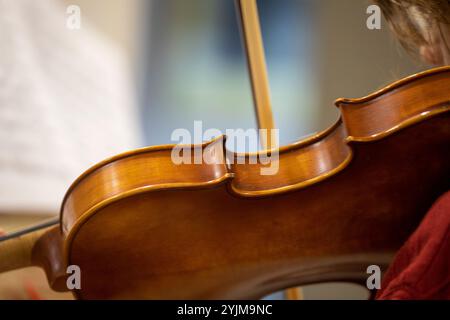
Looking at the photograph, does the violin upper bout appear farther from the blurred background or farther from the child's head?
the blurred background

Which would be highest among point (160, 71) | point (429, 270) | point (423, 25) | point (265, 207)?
point (160, 71)

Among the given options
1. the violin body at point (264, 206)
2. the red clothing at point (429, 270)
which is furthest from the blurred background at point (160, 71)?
the red clothing at point (429, 270)

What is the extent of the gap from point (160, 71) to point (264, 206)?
909 mm

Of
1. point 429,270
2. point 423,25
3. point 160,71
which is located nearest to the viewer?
point 429,270

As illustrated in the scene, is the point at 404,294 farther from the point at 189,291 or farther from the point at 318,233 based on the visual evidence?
the point at 189,291

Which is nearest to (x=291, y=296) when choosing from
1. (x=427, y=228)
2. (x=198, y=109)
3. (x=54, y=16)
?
(x=198, y=109)

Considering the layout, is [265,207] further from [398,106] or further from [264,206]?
[398,106]

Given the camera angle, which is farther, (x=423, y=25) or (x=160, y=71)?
(x=160, y=71)

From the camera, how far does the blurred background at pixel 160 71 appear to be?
1.44 metres

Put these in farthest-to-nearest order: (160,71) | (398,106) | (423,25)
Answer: (160,71), (423,25), (398,106)

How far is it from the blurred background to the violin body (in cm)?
71

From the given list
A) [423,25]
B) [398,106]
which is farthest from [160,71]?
[398,106]

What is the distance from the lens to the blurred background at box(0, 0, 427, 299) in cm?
144

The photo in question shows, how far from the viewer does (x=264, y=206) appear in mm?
746
